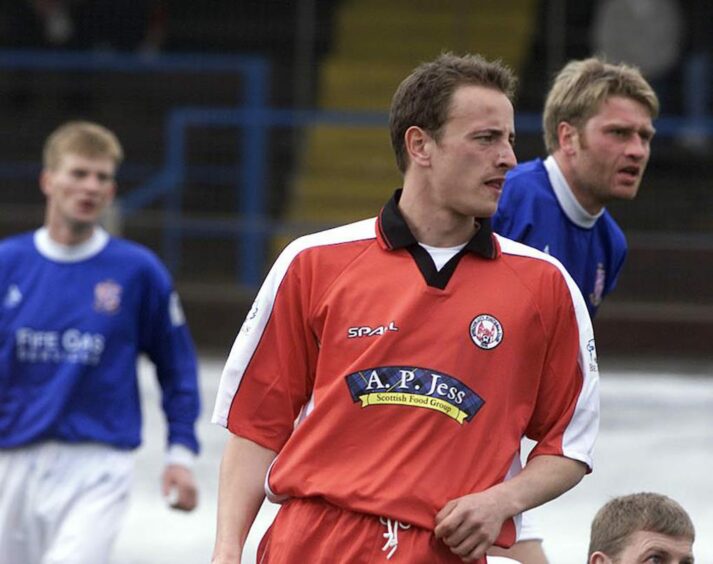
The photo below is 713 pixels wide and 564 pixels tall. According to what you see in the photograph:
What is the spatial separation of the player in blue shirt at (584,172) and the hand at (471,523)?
59.0 inches

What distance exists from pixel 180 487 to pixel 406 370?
2893 millimetres

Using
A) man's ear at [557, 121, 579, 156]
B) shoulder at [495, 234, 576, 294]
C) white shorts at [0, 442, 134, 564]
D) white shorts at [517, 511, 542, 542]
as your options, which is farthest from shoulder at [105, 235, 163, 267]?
shoulder at [495, 234, 576, 294]

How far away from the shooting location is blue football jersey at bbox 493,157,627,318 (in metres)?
5.07

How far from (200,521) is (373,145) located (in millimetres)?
11614

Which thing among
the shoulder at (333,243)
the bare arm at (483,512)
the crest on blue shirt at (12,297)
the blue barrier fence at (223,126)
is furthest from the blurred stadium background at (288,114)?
the bare arm at (483,512)

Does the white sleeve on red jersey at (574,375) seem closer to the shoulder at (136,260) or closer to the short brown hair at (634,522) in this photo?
the short brown hair at (634,522)

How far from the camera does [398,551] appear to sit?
3.73m

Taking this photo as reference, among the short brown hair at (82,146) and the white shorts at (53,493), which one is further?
the short brown hair at (82,146)

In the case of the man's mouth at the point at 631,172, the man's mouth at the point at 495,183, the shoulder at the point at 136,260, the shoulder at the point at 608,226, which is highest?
the man's mouth at the point at 495,183

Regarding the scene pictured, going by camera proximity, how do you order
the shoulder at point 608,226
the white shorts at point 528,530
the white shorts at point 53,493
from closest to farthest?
the white shorts at point 528,530, the shoulder at point 608,226, the white shorts at point 53,493

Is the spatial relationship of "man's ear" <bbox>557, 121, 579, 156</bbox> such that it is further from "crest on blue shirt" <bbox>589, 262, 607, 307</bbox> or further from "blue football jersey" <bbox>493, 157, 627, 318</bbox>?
"crest on blue shirt" <bbox>589, 262, 607, 307</bbox>

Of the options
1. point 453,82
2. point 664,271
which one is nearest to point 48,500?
point 453,82

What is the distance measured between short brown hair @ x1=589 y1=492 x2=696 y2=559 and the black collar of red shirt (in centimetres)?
70

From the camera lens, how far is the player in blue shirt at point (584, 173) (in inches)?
200
